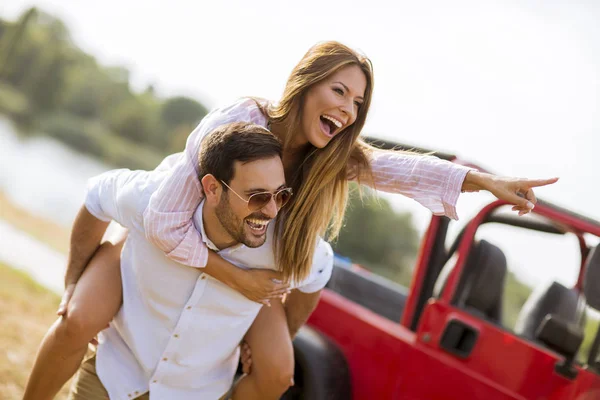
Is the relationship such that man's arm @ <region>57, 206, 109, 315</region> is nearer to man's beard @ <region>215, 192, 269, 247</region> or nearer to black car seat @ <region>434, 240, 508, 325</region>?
man's beard @ <region>215, 192, 269, 247</region>

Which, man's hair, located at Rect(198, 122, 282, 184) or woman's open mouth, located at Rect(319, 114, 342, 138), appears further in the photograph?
woman's open mouth, located at Rect(319, 114, 342, 138)

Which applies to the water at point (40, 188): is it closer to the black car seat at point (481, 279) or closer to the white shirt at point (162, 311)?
the white shirt at point (162, 311)

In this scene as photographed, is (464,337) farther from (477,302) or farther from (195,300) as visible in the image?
(195,300)

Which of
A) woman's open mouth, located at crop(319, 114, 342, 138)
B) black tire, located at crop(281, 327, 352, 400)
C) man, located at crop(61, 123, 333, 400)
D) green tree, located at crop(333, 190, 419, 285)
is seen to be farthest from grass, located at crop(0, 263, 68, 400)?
green tree, located at crop(333, 190, 419, 285)

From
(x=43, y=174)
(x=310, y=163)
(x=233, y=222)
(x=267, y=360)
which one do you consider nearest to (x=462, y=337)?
(x=267, y=360)

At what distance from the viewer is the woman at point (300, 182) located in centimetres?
219

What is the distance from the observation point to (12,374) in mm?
3572

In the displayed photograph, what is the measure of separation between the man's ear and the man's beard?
0.06ft

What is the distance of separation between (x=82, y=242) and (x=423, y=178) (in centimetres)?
129

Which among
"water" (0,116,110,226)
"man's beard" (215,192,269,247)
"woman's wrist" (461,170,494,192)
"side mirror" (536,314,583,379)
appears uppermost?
"woman's wrist" (461,170,494,192)

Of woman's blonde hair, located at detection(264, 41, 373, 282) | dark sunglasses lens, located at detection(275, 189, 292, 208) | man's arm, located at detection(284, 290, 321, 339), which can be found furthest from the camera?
man's arm, located at detection(284, 290, 321, 339)

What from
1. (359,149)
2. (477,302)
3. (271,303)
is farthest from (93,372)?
(477,302)

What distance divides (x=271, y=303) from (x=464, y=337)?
929 mm

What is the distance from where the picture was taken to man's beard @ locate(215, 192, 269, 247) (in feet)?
7.23
